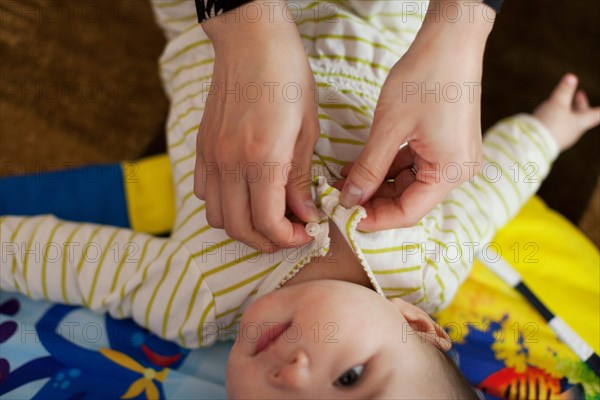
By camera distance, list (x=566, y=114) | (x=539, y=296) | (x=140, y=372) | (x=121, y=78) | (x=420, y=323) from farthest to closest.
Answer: (x=121, y=78) → (x=566, y=114) → (x=539, y=296) → (x=140, y=372) → (x=420, y=323)

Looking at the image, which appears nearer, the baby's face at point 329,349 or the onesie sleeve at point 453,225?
the baby's face at point 329,349

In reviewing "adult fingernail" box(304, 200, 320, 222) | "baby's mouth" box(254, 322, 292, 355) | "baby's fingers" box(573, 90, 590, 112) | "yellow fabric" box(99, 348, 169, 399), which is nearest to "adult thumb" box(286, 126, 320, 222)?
"adult fingernail" box(304, 200, 320, 222)

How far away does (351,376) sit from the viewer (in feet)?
2.11

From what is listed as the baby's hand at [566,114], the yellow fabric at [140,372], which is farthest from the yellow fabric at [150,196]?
the baby's hand at [566,114]

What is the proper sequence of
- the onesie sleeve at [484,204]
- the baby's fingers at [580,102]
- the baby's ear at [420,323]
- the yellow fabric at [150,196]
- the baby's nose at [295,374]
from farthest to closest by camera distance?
the baby's fingers at [580,102]
the yellow fabric at [150,196]
the onesie sleeve at [484,204]
the baby's ear at [420,323]
the baby's nose at [295,374]

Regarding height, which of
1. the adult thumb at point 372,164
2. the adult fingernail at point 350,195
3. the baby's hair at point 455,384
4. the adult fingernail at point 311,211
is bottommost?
the baby's hair at point 455,384

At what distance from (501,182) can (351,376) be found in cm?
48

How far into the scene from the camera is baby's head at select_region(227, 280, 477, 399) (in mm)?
630

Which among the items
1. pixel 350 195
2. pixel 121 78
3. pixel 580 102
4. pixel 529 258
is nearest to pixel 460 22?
pixel 350 195

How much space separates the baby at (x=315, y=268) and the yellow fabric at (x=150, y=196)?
0.42ft

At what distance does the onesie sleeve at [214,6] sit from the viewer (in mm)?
650

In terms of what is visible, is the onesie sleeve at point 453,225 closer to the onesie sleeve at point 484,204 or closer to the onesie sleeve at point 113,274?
the onesie sleeve at point 484,204

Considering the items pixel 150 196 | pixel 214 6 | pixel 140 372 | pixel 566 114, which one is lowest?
pixel 140 372

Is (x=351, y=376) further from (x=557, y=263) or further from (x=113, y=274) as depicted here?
(x=557, y=263)
